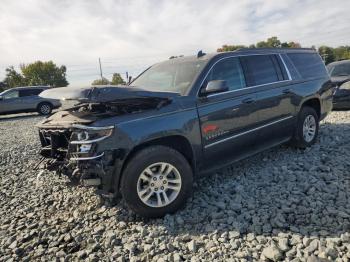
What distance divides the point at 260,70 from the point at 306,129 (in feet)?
5.47

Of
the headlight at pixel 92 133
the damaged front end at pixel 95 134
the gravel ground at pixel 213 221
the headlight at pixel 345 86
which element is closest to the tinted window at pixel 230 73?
the damaged front end at pixel 95 134

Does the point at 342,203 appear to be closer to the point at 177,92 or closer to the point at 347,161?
the point at 347,161

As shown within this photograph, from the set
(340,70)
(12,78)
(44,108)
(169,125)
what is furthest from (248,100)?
(12,78)

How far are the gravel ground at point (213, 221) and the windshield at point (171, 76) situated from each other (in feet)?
4.70

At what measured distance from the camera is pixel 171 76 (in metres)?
4.54

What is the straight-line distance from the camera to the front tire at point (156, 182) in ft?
11.2

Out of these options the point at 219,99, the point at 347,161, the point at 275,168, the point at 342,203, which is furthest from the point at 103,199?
the point at 347,161

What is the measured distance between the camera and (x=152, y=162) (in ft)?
11.5

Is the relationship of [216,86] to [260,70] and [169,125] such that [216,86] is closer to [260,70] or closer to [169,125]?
[169,125]

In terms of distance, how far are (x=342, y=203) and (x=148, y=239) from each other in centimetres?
218

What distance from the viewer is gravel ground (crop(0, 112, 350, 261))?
2.97 m

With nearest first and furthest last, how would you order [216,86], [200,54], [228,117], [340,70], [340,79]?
[216,86], [228,117], [200,54], [340,79], [340,70]

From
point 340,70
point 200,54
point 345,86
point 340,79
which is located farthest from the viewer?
point 340,70

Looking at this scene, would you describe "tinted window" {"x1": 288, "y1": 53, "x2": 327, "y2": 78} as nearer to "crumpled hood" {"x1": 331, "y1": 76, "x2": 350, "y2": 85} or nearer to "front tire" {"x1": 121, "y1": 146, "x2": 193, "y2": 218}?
"front tire" {"x1": 121, "y1": 146, "x2": 193, "y2": 218}
